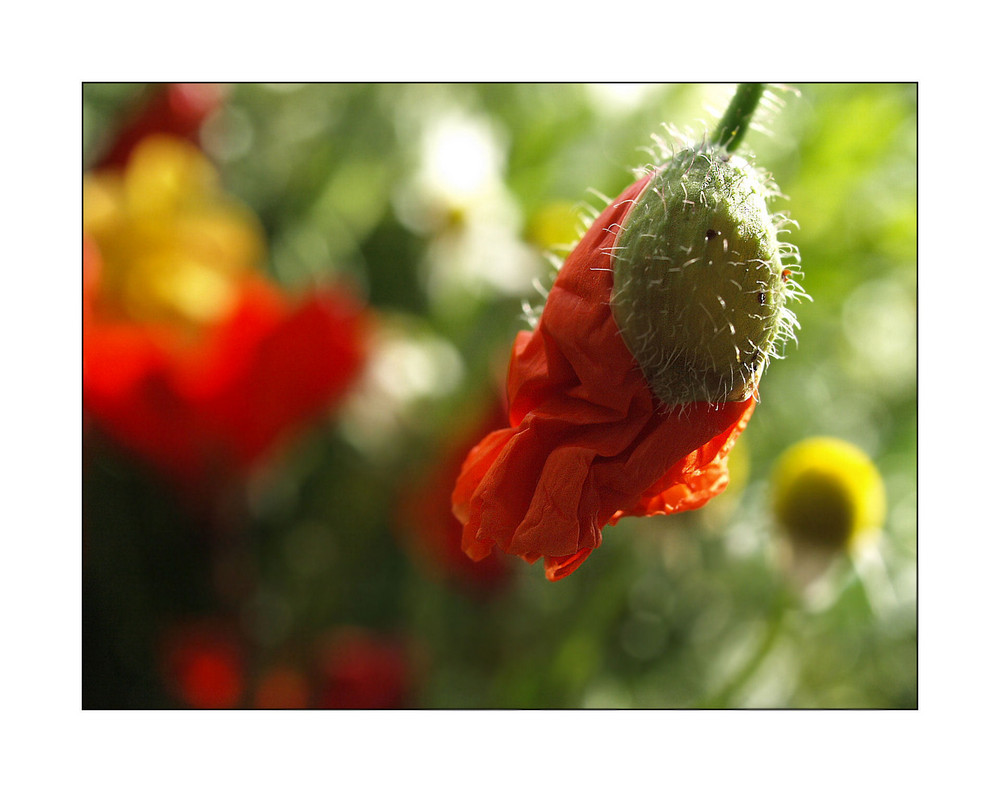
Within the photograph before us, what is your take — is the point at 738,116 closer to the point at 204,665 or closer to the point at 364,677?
the point at 364,677

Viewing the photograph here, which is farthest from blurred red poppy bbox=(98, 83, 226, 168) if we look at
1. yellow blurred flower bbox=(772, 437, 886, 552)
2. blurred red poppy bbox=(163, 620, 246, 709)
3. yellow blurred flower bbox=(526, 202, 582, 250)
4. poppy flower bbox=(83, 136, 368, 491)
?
yellow blurred flower bbox=(772, 437, 886, 552)

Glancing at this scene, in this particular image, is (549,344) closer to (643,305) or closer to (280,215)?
(643,305)

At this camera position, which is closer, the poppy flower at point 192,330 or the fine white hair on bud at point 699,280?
the fine white hair on bud at point 699,280

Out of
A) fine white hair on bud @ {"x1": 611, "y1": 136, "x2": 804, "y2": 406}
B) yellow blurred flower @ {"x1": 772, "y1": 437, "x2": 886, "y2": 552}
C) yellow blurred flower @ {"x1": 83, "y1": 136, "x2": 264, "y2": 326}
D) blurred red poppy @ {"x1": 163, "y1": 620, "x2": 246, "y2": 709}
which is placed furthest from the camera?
yellow blurred flower @ {"x1": 83, "y1": 136, "x2": 264, "y2": 326}

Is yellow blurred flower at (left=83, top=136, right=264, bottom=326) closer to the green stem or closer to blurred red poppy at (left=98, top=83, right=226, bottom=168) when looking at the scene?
blurred red poppy at (left=98, top=83, right=226, bottom=168)

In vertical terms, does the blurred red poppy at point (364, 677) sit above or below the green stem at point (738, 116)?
below

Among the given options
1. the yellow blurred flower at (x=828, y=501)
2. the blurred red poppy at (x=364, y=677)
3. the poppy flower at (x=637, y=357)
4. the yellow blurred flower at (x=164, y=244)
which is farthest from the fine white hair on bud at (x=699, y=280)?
the yellow blurred flower at (x=164, y=244)

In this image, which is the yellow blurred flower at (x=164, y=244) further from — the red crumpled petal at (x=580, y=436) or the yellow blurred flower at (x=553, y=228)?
the red crumpled petal at (x=580, y=436)
